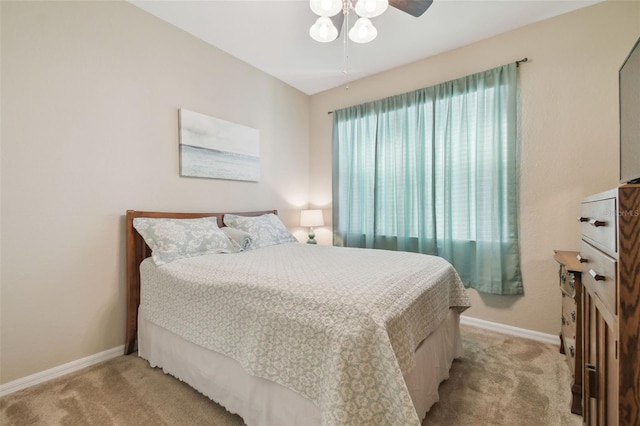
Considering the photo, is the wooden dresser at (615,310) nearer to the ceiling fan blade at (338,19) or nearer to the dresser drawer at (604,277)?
the dresser drawer at (604,277)

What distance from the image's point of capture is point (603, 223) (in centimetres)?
93

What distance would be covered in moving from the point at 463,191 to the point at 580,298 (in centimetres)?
146

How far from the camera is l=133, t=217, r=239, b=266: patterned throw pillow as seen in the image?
6.53 feet

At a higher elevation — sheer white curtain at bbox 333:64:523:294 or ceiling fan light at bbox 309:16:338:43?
ceiling fan light at bbox 309:16:338:43

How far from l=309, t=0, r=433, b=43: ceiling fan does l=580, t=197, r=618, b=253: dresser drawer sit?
1460 millimetres

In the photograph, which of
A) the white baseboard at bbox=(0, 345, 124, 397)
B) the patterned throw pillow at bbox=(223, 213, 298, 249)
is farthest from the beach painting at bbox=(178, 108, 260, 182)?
the white baseboard at bbox=(0, 345, 124, 397)

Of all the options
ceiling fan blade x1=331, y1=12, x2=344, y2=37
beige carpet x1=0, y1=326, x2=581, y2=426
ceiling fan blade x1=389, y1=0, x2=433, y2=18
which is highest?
ceiling fan blade x1=331, y1=12, x2=344, y2=37

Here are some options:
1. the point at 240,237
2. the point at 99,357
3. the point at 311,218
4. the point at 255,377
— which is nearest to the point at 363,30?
the point at 240,237

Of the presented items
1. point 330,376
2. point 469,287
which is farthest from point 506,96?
point 330,376

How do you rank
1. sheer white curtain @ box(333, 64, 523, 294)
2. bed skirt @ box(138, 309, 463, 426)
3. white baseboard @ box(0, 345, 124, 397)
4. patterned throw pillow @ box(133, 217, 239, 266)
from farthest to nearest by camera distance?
sheer white curtain @ box(333, 64, 523, 294) < patterned throw pillow @ box(133, 217, 239, 266) < white baseboard @ box(0, 345, 124, 397) < bed skirt @ box(138, 309, 463, 426)

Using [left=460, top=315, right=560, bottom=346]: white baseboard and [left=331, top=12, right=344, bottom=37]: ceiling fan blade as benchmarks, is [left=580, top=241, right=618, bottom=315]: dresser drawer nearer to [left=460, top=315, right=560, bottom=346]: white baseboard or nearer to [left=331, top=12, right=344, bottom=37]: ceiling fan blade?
[left=460, top=315, right=560, bottom=346]: white baseboard

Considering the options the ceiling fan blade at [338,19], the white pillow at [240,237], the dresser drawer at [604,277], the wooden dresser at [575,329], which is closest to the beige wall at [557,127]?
the wooden dresser at [575,329]

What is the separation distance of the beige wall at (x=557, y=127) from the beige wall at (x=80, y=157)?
9.96ft

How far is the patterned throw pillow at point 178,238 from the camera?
78.4 inches
